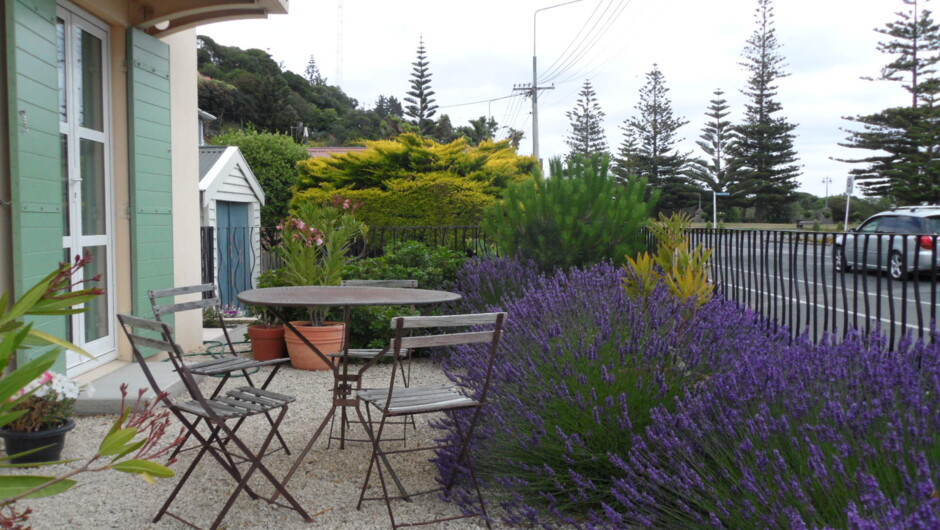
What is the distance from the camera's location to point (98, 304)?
552cm

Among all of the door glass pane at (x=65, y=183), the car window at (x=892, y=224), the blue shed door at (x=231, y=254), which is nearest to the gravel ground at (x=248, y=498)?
the door glass pane at (x=65, y=183)

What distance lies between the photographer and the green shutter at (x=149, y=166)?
5.60 metres

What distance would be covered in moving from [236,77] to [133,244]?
4557 cm

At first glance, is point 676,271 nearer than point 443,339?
No

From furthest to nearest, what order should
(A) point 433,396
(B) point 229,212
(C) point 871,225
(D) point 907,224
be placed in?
(C) point 871,225
(D) point 907,224
(B) point 229,212
(A) point 433,396

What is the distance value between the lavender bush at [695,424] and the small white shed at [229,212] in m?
7.83

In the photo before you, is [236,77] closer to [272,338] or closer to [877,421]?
[272,338]

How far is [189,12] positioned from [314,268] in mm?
2361

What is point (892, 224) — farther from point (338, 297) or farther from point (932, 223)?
point (338, 297)

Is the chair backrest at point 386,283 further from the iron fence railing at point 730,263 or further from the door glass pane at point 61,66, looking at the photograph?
the iron fence railing at point 730,263

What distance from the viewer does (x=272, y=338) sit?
6742 mm

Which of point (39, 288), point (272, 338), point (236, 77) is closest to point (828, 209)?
point (236, 77)

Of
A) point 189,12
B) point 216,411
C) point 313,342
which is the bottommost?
point 313,342

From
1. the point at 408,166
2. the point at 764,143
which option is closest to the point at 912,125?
A: the point at 764,143
